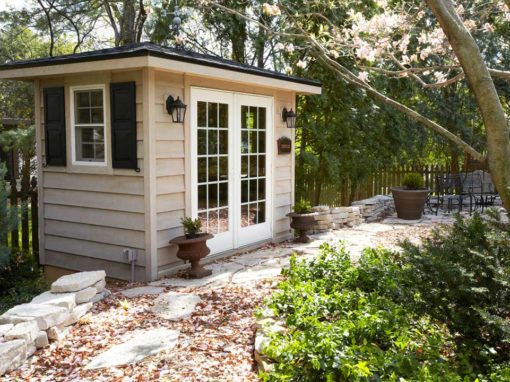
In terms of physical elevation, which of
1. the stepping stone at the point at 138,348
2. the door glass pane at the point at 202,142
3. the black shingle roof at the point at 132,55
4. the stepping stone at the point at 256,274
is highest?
the black shingle roof at the point at 132,55

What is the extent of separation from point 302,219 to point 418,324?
4113mm

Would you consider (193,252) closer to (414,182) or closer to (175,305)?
(175,305)

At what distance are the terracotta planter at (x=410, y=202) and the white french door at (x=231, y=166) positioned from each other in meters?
3.17

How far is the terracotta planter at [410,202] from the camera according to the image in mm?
9352

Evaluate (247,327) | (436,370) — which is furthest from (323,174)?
(436,370)

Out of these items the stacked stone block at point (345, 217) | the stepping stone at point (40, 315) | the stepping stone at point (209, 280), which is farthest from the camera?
the stacked stone block at point (345, 217)

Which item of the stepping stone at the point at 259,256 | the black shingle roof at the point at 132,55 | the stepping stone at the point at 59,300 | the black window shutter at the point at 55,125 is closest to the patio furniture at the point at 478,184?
the stepping stone at the point at 259,256

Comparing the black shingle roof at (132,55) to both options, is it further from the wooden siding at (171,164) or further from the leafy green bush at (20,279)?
the leafy green bush at (20,279)

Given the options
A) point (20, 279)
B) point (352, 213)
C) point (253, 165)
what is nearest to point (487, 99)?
point (253, 165)

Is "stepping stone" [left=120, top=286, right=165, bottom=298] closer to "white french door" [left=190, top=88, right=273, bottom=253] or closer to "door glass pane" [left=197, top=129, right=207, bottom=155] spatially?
A: "white french door" [left=190, top=88, right=273, bottom=253]

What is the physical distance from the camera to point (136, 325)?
402cm

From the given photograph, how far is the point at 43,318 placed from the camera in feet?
12.0

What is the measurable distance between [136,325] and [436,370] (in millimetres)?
2339

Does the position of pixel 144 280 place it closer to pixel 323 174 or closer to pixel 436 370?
pixel 436 370
